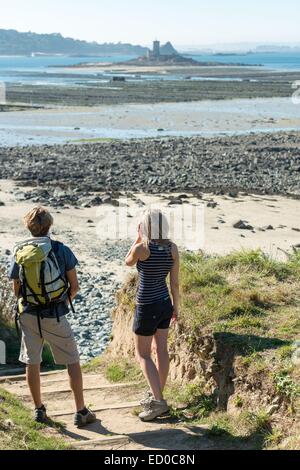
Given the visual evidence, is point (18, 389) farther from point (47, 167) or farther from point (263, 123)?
point (263, 123)

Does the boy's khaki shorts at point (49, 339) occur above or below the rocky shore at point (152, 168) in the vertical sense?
above

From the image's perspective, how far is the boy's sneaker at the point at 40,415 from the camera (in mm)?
6395

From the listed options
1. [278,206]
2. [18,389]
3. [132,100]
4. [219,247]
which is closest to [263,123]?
[132,100]

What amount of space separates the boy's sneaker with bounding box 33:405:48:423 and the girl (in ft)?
2.64

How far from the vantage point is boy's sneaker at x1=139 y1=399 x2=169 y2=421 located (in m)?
6.61

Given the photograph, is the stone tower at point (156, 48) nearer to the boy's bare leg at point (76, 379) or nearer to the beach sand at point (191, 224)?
the beach sand at point (191, 224)

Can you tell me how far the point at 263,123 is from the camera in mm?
49375

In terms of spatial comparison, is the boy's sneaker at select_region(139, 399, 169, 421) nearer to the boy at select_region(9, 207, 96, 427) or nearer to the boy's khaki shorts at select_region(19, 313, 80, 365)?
the boy at select_region(9, 207, 96, 427)

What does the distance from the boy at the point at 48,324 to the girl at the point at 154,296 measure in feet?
1.72
